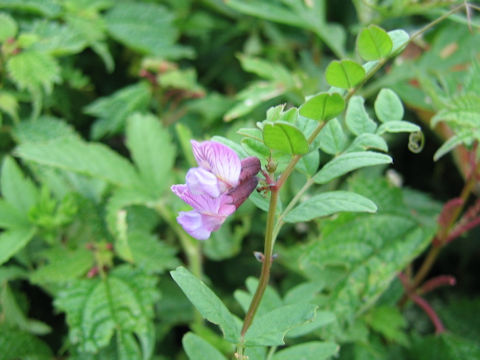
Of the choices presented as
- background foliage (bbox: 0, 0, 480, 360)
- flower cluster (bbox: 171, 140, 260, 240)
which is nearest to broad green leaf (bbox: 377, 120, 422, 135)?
background foliage (bbox: 0, 0, 480, 360)

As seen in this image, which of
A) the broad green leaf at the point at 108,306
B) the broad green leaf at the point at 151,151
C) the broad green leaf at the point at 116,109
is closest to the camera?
the broad green leaf at the point at 108,306

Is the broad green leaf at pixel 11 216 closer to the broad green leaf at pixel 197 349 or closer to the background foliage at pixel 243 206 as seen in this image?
the background foliage at pixel 243 206

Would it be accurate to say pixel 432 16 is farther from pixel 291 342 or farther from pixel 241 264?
pixel 291 342

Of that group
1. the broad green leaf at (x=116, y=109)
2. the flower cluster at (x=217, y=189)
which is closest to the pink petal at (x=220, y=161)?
the flower cluster at (x=217, y=189)

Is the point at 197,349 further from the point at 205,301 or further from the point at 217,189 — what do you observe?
the point at 217,189

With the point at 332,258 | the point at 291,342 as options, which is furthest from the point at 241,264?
the point at 332,258
